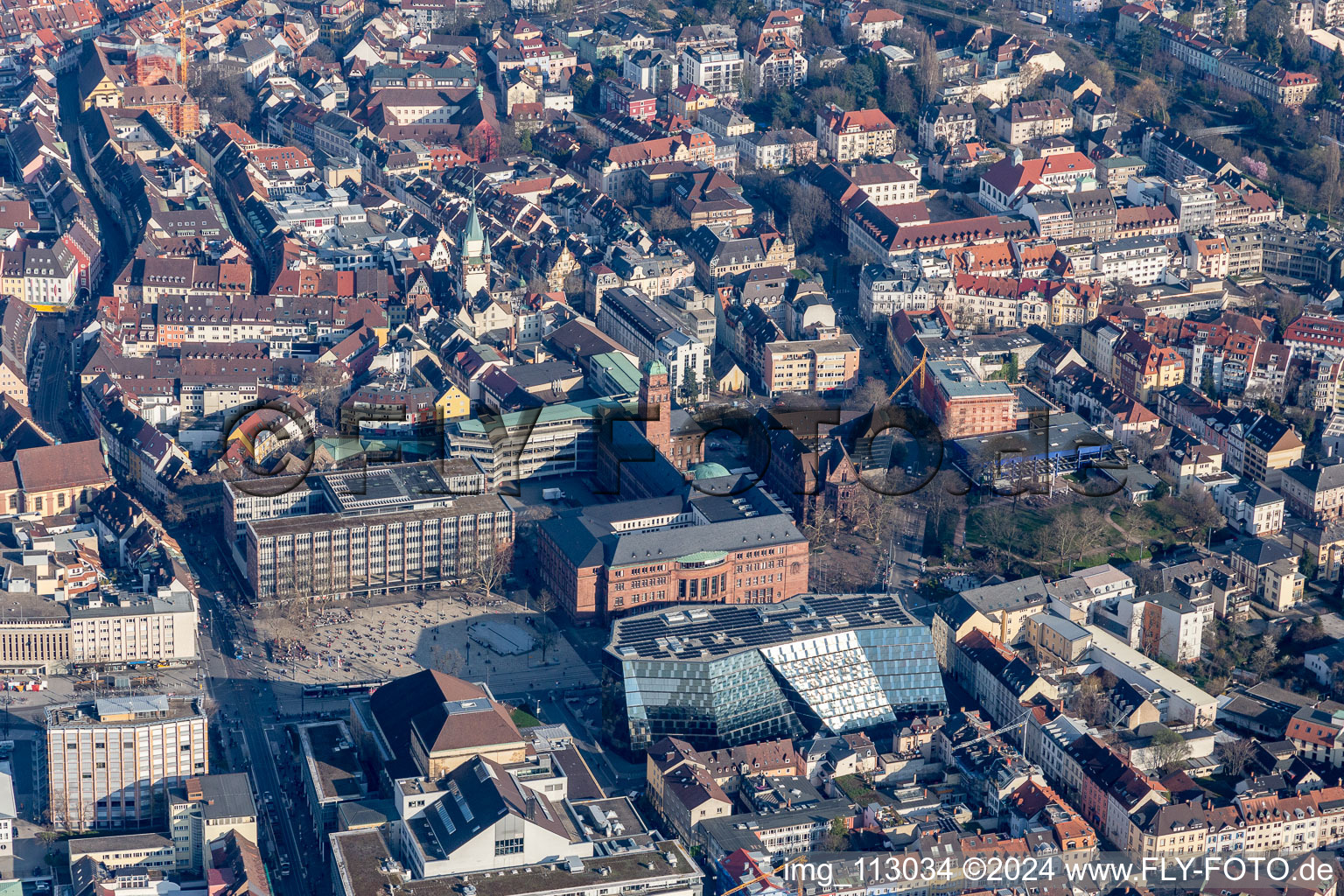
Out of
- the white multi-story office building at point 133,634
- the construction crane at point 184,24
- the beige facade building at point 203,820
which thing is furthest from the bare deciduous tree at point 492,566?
the construction crane at point 184,24

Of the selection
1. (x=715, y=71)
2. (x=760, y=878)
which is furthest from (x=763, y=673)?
(x=715, y=71)

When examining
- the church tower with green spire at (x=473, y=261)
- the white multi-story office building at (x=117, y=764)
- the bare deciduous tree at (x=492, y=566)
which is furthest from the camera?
the church tower with green spire at (x=473, y=261)

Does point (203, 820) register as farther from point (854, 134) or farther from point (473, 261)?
point (854, 134)

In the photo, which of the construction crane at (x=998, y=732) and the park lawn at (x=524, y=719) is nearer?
the construction crane at (x=998, y=732)

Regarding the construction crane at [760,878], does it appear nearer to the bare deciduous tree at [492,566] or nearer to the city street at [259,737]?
the city street at [259,737]

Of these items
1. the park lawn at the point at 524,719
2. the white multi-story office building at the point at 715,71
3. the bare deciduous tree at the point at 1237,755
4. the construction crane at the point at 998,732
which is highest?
the white multi-story office building at the point at 715,71

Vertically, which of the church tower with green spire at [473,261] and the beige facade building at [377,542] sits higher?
the church tower with green spire at [473,261]

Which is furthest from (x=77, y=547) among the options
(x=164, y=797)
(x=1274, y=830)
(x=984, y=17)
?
(x=984, y=17)
